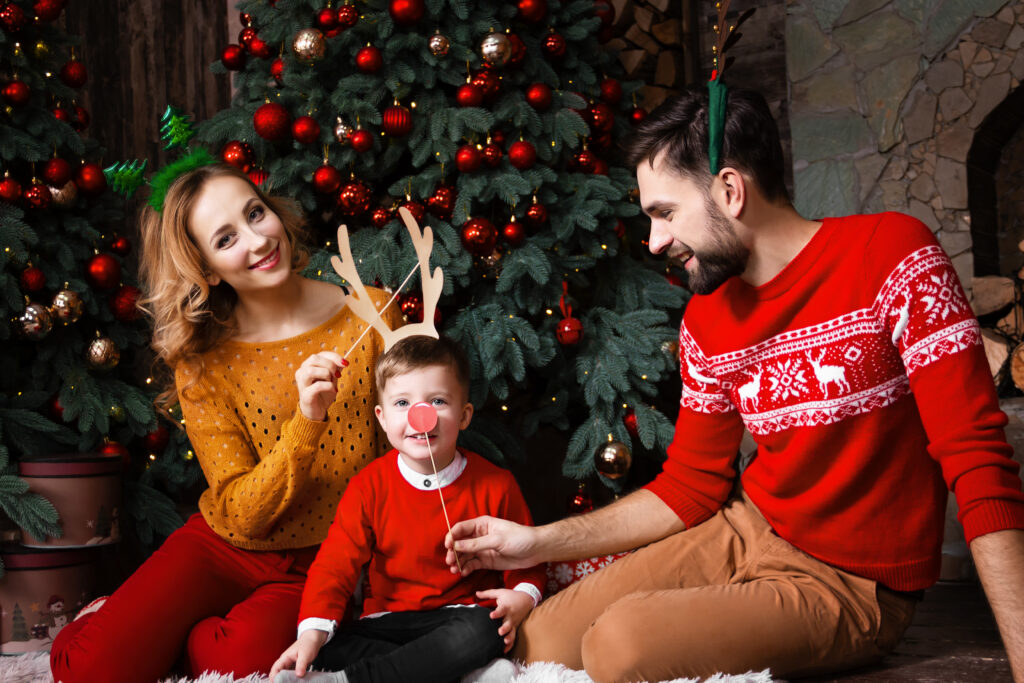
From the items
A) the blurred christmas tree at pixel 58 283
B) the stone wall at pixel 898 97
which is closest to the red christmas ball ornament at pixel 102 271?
the blurred christmas tree at pixel 58 283

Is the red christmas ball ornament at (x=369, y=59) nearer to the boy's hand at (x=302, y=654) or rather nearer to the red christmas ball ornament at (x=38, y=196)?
the red christmas ball ornament at (x=38, y=196)

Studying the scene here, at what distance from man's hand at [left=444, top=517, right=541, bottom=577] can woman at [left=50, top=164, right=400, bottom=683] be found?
35 cm

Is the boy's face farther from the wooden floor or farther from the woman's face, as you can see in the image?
the wooden floor

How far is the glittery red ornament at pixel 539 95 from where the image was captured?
2.46 metres

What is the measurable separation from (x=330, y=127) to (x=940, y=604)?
1997 millimetres

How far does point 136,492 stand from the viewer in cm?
248

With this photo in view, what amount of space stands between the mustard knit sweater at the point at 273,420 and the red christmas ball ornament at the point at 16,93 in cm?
93

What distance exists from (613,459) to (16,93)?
5.94 ft

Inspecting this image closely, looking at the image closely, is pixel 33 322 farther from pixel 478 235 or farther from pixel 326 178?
pixel 478 235

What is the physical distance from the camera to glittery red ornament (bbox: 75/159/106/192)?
2.42m

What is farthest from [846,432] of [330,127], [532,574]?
[330,127]

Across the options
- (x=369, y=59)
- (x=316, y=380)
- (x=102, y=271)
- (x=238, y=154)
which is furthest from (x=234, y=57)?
(x=316, y=380)

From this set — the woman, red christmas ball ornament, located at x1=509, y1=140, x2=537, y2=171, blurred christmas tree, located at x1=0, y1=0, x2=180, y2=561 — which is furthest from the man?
blurred christmas tree, located at x1=0, y1=0, x2=180, y2=561

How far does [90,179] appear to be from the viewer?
2.42 m
